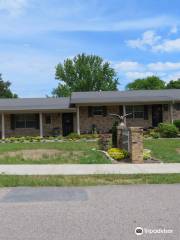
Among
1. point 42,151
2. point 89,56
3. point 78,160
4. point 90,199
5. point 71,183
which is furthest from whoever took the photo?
point 89,56

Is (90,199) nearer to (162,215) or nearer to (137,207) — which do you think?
(137,207)

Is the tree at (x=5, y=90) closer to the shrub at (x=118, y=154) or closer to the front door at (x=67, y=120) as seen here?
the front door at (x=67, y=120)

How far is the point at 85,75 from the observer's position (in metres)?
72.2

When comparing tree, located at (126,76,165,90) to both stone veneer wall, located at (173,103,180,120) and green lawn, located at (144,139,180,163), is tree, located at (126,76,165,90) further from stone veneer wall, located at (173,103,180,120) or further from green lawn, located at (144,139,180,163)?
green lawn, located at (144,139,180,163)

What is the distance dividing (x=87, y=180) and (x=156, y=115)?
25.0 m

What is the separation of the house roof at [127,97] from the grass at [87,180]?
22505 mm

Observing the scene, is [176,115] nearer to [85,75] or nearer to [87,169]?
[87,169]

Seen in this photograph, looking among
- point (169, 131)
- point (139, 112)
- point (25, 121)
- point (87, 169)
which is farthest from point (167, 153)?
point (25, 121)

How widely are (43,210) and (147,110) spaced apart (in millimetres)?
28268

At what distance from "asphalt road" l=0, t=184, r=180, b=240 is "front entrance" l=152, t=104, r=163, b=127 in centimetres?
2526

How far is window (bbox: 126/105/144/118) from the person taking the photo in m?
35.7

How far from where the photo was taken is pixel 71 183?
11125mm

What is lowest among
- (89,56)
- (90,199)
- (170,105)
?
(90,199)

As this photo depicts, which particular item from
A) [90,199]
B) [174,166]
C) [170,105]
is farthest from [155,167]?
[170,105]
